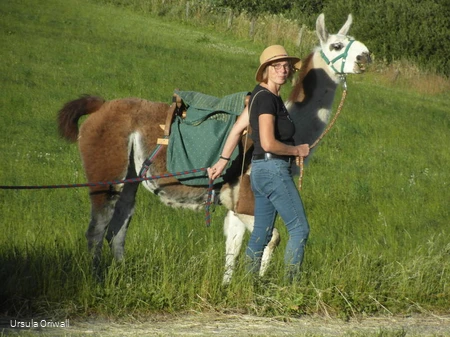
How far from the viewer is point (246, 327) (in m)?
6.36

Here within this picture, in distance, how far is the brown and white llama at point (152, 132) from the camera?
301 inches

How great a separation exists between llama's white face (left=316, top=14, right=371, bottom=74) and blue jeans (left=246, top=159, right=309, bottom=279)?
1.56 metres

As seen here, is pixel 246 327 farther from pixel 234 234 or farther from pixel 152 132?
pixel 152 132

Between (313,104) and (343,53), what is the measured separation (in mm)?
553

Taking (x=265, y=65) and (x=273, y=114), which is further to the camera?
(x=265, y=65)

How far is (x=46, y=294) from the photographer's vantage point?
6520mm

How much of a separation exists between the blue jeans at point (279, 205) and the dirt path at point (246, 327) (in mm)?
537

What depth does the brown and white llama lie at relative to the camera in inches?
301

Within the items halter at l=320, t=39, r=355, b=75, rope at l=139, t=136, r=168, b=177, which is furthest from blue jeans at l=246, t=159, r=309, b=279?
halter at l=320, t=39, r=355, b=75

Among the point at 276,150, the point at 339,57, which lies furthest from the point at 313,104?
the point at 276,150

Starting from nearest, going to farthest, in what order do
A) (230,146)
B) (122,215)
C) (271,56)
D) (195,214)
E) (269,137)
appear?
(269,137), (271,56), (230,146), (122,215), (195,214)

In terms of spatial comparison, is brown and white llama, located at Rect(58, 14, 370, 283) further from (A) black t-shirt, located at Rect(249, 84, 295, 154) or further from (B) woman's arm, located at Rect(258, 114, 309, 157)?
(B) woman's arm, located at Rect(258, 114, 309, 157)

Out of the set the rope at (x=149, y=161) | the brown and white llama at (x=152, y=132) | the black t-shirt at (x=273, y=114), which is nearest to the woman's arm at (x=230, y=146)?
the black t-shirt at (x=273, y=114)

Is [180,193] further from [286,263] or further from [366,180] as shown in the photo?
[366,180]
